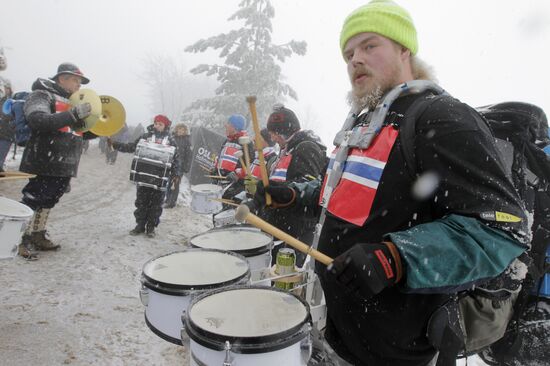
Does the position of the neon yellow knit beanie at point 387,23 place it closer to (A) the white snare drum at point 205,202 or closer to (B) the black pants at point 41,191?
(B) the black pants at point 41,191

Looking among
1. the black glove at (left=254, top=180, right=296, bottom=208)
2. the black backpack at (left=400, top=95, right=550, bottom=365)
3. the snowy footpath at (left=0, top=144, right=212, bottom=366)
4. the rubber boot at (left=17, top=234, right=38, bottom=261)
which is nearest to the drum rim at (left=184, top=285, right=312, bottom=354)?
the black glove at (left=254, top=180, right=296, bottom=208)

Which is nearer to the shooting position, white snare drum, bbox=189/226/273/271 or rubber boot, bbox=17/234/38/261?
white snare drum, bbox=189/226/273/271

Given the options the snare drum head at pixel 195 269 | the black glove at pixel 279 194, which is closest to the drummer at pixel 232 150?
the black glove at pixel 279 194

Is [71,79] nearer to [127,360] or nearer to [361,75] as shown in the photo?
[127,360]

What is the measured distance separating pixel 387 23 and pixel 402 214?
0.93m

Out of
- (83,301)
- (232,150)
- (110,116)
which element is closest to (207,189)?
(232,150)

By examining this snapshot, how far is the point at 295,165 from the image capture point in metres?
3.88

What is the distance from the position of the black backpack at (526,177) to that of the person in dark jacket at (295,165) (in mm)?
1766

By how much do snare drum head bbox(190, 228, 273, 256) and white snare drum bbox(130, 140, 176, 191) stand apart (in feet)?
11.5

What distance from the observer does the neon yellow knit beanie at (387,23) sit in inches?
67.9

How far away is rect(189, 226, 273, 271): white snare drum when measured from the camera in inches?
104

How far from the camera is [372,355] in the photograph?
153 cm

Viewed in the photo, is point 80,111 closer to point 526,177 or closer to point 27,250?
point 27,250

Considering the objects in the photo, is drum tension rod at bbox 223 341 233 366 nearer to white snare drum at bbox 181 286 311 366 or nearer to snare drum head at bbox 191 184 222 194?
white snare drum at bbox 181 286 311 366
